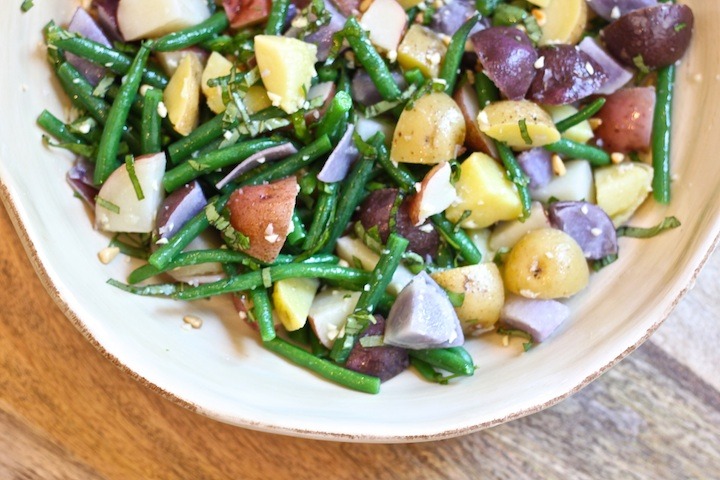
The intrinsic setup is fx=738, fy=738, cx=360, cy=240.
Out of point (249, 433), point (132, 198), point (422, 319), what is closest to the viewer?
Answer: point (422, 319)

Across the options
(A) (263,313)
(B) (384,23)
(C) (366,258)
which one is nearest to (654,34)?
(B) (384,23)

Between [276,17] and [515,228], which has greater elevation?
[276,17]

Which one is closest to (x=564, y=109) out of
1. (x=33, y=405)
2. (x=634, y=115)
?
(x=634, y=115)

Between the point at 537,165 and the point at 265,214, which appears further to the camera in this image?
the point at 537,165

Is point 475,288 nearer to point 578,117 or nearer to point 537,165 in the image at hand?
point 537,165

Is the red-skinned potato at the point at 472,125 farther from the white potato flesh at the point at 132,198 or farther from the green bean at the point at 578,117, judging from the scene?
the white potato flesh at the point at 132,198

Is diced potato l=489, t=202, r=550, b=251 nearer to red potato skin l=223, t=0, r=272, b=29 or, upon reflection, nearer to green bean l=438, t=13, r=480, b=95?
green bean l=438, t=13, r=480, b=95

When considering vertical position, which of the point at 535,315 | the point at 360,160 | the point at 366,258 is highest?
the point at 360,160

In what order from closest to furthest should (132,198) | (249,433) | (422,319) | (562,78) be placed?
(422,319) → (132,198) → (562,78) → (249,433)
